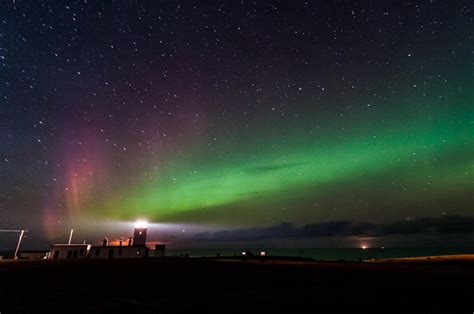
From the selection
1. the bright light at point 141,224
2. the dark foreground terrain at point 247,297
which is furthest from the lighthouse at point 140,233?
the dark foreground terrain at point 247,297

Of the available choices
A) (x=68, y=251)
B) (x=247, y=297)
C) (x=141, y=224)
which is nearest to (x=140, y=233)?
(x=141, y=224)

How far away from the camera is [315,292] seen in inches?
570

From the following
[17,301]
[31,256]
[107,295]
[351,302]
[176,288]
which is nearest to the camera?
[351,302]

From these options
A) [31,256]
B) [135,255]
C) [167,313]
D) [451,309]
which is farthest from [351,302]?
[31,256]

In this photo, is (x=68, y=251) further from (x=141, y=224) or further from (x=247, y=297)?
(x=247, y=297)

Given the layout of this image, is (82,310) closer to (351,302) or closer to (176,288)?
(176,288)

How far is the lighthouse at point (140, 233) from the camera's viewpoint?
61656 millimetres

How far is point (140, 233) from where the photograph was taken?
62312 millimetres

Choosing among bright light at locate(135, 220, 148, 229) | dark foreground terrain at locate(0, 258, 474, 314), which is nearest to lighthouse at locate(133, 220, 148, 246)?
bright light at locate(135, 220, 148, 229)

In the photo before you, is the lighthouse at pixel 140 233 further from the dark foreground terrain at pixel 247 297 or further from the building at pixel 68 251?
the dark foreground terrain at pixel 247 297

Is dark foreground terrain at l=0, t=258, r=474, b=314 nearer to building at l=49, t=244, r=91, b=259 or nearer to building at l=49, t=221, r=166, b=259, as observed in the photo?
building at l=49, t=221, r=166, b=259

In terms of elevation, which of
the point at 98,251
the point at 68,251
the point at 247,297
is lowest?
the point at 247,297

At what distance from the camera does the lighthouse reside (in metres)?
61.7

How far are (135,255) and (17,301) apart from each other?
47.5 m
